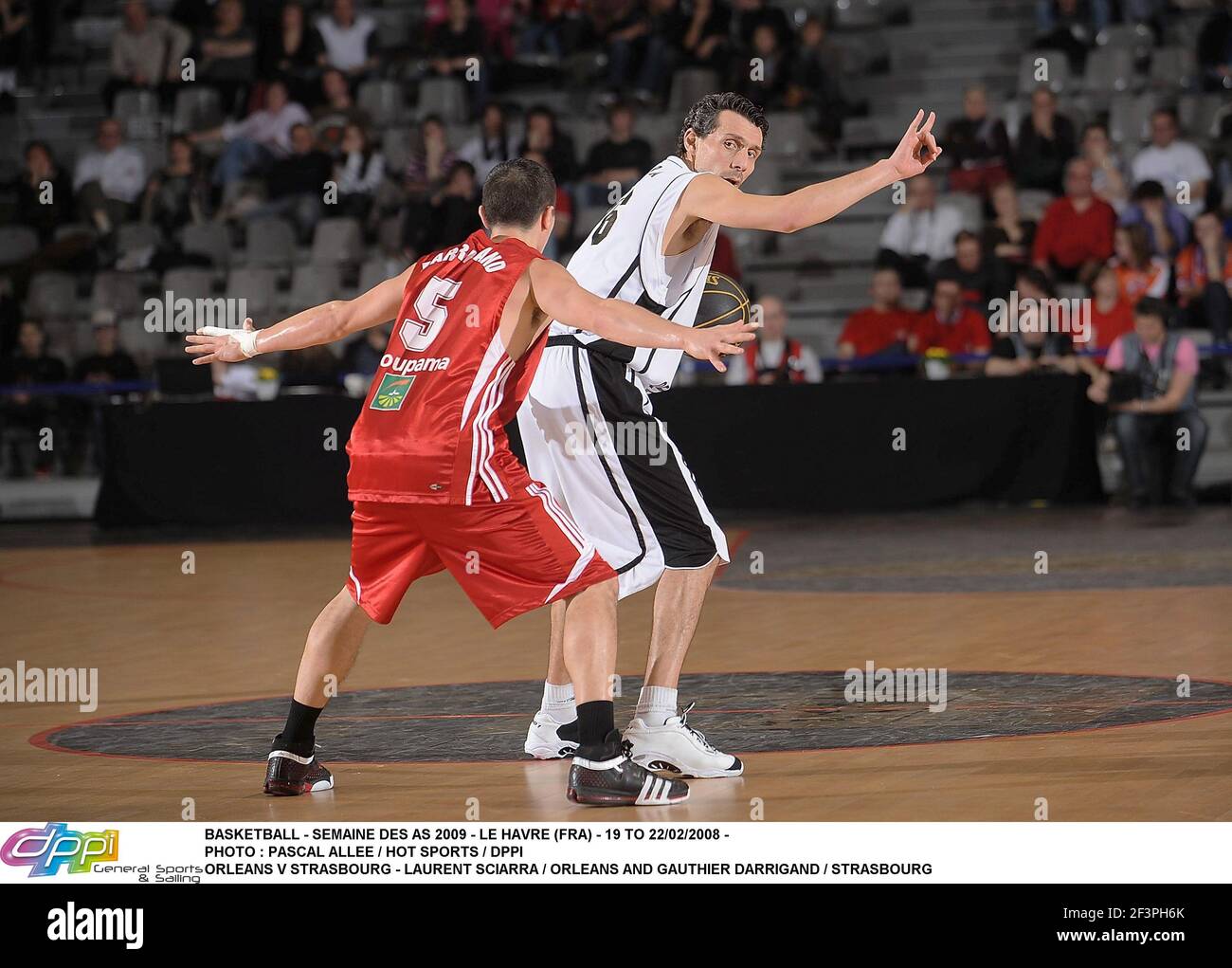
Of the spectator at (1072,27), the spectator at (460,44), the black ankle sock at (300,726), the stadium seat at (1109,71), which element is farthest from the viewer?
the spectator at (460,44)

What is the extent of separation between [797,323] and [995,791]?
11.6m

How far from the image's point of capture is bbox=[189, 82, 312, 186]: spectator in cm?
1795

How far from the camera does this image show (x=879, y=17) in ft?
59.7

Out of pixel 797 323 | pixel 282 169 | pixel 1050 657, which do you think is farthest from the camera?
pixel 282 169

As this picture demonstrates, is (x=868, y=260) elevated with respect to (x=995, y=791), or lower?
elevated

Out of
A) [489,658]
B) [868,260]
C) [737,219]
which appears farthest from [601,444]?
[868,260]

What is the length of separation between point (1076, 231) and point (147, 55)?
32.3 feet

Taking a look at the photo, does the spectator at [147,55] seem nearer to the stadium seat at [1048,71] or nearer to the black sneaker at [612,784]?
the stadium seat at [1048,71]

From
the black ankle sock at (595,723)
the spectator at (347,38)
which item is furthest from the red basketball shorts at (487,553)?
the spectator at (347,38)

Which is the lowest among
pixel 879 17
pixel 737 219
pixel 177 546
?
pixel 177 546

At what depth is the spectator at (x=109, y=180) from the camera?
17844 mm

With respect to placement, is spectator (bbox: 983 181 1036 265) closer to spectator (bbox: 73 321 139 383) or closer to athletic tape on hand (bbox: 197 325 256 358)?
spectator (bbox: 73 321 139 383)

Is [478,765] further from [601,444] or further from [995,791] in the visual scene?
[995,791]

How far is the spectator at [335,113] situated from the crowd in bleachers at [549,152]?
0.03m
